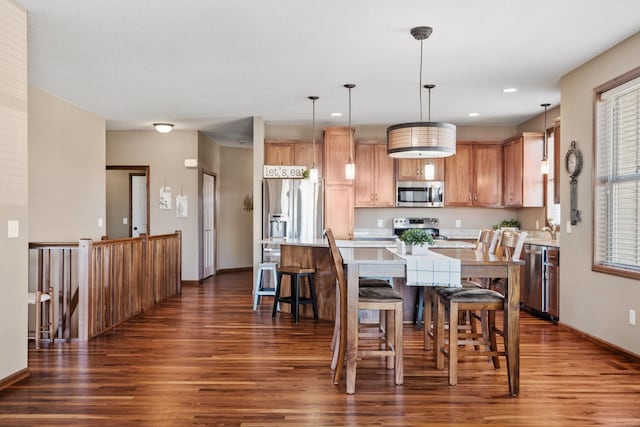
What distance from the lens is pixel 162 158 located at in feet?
27.0

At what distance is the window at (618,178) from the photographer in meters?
3.96

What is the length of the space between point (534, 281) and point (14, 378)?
5.15 meters

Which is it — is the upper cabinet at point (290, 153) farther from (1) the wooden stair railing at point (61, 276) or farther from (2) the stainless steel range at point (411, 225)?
(1) the wooden stair railing at point (61, 276)

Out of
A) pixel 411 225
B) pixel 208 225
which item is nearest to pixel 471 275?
pixel 411 225

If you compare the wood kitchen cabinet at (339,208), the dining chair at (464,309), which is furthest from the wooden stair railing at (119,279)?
the dining chair at (464,309)

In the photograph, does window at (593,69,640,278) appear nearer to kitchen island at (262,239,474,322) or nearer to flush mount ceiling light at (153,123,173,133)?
kitchen island at (262,239,474,322)

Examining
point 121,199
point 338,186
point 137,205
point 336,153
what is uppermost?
point 336,153

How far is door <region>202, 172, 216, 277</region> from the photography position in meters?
8.76

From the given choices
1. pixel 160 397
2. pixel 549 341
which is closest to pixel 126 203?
pixel 160 397

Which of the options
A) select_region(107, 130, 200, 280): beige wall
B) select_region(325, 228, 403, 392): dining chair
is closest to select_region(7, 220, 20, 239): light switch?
select_region(325, 228, 403, 392): dining chair

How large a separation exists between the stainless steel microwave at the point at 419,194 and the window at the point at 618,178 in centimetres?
314

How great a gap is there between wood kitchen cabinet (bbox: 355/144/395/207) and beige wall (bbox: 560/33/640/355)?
2.86 meters

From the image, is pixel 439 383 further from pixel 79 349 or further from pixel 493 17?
pixel 79 349

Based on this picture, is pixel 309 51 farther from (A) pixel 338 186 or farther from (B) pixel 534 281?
(B) pixel 534 281
